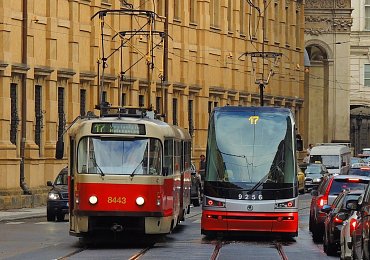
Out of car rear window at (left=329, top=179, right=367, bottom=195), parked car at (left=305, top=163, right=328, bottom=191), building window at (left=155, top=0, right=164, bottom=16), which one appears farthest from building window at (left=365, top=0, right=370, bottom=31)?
car rear window at (left=329, top=179, right=367, bottom=195)

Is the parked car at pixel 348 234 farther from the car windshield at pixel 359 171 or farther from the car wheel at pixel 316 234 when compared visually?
the car windshield at pixel 359 171

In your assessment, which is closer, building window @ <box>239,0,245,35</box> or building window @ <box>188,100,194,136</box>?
building window @ <box>188,100,194,136</box>

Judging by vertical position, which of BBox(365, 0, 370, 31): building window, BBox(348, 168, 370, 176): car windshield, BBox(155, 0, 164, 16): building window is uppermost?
BBox(365, 0, 370, 31): building window

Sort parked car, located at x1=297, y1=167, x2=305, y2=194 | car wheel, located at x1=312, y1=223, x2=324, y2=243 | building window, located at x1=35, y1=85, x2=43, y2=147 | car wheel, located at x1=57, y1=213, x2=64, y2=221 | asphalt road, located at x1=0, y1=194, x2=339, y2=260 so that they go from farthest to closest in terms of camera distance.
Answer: parked car, located at x1=297, y1=167, x2=305, y2=194, building window, located at x1=35, y1=85, x2=43, y2=147, car wheel, located at x1=57, y1=213, x2=64, y2=221, car wheel, located at x1=312, y1=223, x2=324, y2=243, asphalt road, located at x1=0, y1=194, x2=339, y2=260

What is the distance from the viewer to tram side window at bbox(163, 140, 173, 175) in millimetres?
31203

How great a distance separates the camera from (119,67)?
63.3 metres

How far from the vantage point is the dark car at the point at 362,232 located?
20578 mm

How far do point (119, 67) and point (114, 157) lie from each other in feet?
109

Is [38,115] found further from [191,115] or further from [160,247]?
[160,247]

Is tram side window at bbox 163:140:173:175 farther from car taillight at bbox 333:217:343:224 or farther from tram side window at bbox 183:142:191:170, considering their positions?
tram side window at bbox 183:142:191:170

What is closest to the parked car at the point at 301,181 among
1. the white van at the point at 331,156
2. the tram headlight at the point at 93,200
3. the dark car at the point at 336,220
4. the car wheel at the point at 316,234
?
the white van at the point at 331,156

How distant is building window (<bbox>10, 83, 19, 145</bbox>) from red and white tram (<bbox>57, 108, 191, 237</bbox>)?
68.5 ft

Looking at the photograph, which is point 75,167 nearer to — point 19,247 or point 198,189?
point 19,247

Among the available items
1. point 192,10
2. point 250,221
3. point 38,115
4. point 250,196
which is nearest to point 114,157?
point 250,196
